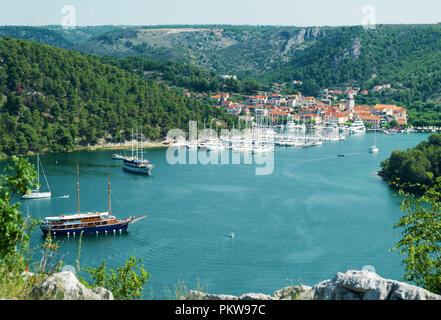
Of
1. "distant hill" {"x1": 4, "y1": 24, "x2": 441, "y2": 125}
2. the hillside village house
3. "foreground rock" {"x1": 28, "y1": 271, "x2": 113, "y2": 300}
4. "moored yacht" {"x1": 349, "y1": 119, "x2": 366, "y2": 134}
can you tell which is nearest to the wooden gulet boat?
"foreground rock" {"x1": 28, "y1": 271, "x2": 113, "y2": 300}

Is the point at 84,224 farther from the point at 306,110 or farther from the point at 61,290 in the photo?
the point at 306,110

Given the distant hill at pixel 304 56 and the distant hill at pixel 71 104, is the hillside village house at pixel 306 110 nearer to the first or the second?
the distant hill at pixel 304 56

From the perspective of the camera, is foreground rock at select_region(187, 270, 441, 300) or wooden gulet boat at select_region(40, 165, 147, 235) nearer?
foreground rock at select_region(187, 270, 441, 300)

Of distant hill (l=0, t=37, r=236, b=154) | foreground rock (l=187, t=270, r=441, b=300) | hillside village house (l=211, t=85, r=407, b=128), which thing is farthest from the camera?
hillside village house (l=211, t=85, r=407, b=128)

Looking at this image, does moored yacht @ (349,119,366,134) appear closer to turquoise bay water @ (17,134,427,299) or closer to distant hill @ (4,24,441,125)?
distant hill @ (4,24,441,125)

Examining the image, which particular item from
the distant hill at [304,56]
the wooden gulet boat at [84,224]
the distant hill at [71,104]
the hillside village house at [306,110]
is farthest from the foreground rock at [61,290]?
the distant hill at [304,56]

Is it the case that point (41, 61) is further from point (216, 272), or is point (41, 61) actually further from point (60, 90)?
point (216, 272)

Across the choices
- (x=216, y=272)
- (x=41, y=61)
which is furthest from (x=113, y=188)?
(x=41, y=61)

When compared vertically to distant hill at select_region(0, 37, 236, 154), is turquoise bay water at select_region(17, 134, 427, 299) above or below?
below
